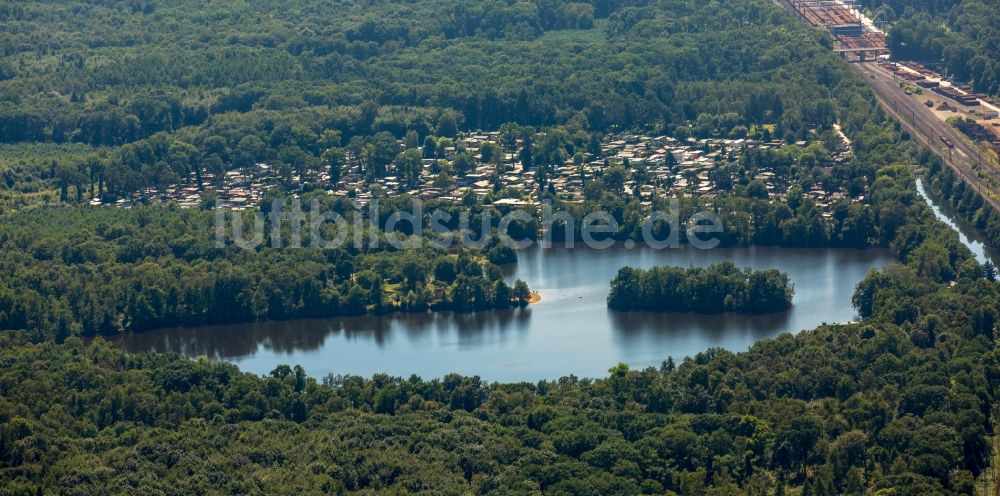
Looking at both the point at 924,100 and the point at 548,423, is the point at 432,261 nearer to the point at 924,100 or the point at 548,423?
the point at 548,423

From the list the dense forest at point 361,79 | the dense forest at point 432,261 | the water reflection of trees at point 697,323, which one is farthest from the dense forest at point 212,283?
the dense forest at point 361,79

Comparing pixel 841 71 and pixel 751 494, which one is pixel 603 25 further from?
pixel 751 494


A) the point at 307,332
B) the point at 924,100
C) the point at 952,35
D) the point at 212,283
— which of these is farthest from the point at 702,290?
the point at 952,35

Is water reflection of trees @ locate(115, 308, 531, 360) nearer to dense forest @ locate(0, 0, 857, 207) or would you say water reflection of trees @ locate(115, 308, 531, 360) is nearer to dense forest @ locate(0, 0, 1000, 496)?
dense forest @ locate(0, 0, 1000, 496)

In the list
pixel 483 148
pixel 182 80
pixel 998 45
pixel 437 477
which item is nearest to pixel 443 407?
pixel 437 477

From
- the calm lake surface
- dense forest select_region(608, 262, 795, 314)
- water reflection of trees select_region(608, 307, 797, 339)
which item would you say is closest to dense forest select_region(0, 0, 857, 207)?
the calm lake surface

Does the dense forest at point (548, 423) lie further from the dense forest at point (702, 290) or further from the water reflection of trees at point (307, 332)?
the dense forest at point (702, 290)
